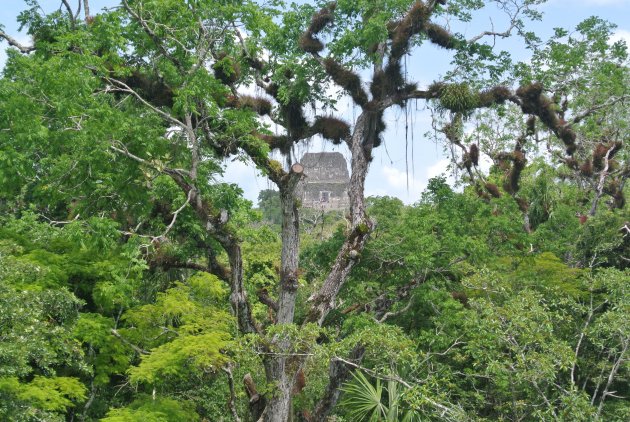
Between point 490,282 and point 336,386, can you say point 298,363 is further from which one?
point 490,282

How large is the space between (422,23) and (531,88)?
2546 mm

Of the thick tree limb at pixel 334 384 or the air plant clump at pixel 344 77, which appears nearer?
the air plant clump at pixel 344 77

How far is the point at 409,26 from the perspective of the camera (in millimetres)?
10672

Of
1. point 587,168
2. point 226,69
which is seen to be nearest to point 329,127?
point 226,69

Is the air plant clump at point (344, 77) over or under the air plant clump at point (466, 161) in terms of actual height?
under

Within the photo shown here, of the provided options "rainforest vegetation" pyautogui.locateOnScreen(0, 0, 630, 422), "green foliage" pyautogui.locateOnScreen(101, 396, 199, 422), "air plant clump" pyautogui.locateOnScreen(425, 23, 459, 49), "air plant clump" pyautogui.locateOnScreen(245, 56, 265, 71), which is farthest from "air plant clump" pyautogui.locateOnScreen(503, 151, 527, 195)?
"green foliage" pyautogui.locateOnScreen(101, 396, 199, 422)

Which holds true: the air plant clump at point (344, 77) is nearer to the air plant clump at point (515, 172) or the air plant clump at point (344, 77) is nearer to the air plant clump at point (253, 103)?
the air plant clump at point (253, 103)

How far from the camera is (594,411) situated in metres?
8.27

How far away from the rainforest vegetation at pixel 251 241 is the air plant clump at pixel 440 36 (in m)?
0.04

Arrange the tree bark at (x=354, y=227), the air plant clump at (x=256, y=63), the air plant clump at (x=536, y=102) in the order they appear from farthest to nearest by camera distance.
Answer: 1. the air plant clump at (x=536, y=102)
2. the air plant clump at (x=256, y=63)
3. the tree bark at (x=354, y=227)

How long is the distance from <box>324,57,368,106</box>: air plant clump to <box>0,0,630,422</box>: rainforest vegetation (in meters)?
0.11

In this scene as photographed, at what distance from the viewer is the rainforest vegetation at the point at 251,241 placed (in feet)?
28.0

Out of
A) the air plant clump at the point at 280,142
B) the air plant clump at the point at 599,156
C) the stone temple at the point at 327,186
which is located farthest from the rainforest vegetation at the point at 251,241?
the stone temple at the point at 327,186

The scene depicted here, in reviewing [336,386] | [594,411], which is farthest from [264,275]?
[594,411]
